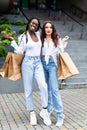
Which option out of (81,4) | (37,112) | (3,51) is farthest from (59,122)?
(81,4)

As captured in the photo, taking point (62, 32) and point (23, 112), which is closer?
point (23, 112)

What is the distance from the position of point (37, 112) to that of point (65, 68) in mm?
1511

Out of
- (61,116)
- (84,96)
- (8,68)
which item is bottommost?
(84,96)

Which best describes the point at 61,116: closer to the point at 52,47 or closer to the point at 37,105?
the point at 52,47

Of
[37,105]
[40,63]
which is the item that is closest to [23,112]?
[37,105]

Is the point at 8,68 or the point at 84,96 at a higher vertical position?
the point at 8,68

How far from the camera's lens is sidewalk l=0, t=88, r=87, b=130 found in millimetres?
7539

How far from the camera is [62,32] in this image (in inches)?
904

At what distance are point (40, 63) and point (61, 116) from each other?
3.39 feet

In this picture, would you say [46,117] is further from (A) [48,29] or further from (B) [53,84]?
(A) [48,29]

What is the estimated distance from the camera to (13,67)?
25.3ft

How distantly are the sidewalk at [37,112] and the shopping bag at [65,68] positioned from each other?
91 cm

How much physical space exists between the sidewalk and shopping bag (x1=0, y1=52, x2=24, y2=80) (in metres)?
0.88

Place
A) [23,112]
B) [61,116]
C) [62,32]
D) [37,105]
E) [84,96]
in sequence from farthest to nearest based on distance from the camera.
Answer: [62,32] < [84,96] < [37,105] < [23,112] < [61,116]
